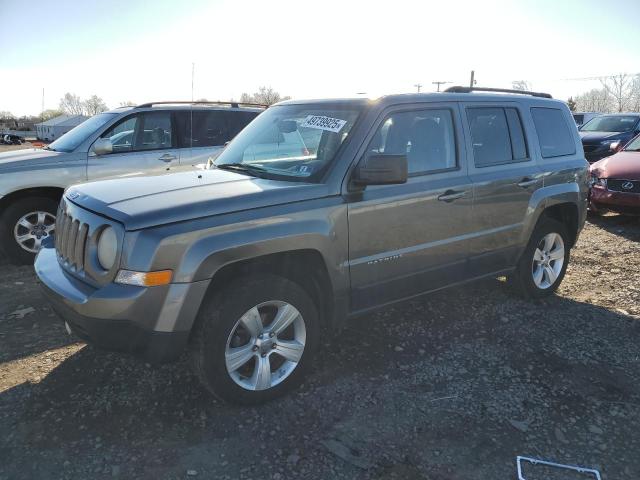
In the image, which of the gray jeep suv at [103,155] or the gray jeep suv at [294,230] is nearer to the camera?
the gray jeep suv at [294,230]

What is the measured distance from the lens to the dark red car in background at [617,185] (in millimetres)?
7785

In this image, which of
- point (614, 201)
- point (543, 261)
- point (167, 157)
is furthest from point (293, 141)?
point (614, 201)

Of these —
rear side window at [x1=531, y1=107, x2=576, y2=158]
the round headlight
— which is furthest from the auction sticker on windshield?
rear side window at [x1=531, y1=107, x2=576, y2=158]

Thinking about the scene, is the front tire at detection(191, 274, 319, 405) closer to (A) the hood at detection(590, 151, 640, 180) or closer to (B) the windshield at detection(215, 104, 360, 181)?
(B) the windshield at detection(215, 104, 360, 181)

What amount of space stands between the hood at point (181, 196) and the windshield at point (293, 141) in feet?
0.73

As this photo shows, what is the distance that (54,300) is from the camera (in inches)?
115

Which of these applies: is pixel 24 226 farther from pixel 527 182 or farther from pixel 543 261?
pixel 543 261

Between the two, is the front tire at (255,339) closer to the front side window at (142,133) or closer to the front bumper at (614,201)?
the front side window at (142,133)

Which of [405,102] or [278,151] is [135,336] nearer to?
[278,151]

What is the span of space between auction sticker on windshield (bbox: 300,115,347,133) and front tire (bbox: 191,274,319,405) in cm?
116

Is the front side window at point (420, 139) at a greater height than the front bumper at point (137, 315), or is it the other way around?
the front side window at point (420, 139)

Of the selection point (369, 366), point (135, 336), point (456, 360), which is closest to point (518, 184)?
point (456, 360)

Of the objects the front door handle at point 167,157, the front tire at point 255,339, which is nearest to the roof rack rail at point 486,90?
the front tire at point 255,339

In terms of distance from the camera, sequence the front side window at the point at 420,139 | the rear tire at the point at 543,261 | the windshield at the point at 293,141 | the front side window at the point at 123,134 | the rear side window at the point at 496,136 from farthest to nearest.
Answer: the front side window at the point at 123,134
the rear tire at the point at 543,261
the rear side window at the point at 496,136
the front side window at the point at 420,139
the windshield at the point at 293,141
